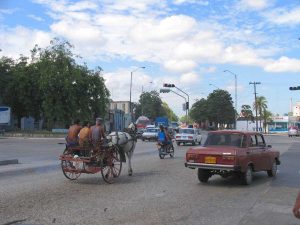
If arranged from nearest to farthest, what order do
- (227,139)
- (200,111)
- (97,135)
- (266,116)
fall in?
(97,135)
(227,139)
(266,116)
(200,111)

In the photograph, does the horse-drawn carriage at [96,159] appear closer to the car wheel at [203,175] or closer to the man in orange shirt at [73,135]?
the man in orange shirt at [73,135]

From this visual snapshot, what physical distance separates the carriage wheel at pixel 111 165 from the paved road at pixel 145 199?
272 mm

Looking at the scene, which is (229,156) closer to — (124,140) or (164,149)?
(124,140)

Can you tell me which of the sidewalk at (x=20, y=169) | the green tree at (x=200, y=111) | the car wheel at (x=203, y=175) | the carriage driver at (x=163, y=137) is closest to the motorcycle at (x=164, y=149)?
the carriage driver at (x=163, y=137)

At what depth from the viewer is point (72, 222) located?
847 cm

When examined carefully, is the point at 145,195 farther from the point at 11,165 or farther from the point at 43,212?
the point at 11,165

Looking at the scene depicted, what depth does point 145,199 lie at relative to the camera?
11062 mm

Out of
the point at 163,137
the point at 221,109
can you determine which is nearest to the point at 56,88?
the point at 163,137

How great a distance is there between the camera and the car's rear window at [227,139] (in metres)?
14.3

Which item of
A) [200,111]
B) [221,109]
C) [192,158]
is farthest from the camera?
[200,111]

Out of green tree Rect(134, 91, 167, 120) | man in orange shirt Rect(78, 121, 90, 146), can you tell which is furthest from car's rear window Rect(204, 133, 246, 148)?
green tree Rect(134, 91, 167, 120)

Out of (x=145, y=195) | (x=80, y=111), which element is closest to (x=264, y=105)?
(x=80, y=111)

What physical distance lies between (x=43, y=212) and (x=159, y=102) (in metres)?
137

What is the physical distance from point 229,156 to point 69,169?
14.6ft
